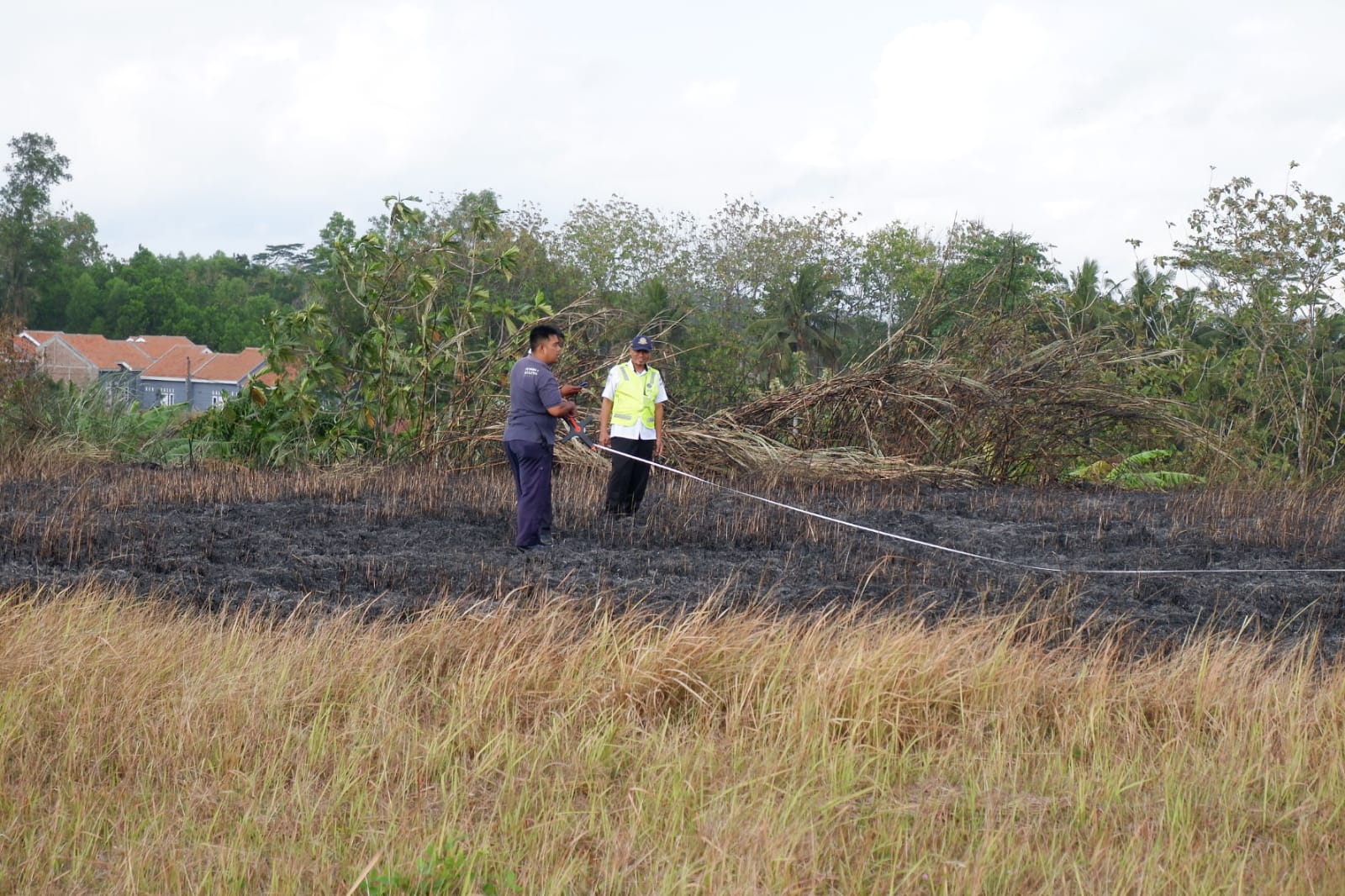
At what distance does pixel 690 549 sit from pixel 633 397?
1597 millimetres

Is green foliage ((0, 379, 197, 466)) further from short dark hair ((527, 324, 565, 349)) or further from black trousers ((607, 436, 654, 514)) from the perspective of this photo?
short dark hair ((527, 324, 565, 349))

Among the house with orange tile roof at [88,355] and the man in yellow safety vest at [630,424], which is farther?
the house with orange tile roof at [88,355]

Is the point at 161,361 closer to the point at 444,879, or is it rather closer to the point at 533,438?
the point at 533,438

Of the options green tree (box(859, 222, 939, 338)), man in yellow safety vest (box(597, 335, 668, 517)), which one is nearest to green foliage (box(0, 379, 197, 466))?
man in yellow safety vest (box(597, 335, 668, 517))

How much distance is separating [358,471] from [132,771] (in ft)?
27.5

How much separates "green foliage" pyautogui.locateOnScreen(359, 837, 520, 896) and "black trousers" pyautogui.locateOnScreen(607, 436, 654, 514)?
6091mm

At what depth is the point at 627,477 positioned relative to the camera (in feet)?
30.9

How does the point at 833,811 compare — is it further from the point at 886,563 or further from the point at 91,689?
the point at 886,563

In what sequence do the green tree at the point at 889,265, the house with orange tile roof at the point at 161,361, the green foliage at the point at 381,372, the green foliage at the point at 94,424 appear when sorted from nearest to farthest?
1. the green foliage at the point at 381,372
2. the green foliage at the point at 94,424
3. the green tree at the point at 889,265
4. the house with orange tile roof at the point at 161,361

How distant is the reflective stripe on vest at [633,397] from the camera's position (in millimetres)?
9375

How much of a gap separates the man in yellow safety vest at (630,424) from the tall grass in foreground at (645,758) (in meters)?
3.77

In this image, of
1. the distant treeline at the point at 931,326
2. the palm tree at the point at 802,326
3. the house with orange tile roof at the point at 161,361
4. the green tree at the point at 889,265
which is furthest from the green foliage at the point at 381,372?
the house with orange tile roof at the point at 161,361

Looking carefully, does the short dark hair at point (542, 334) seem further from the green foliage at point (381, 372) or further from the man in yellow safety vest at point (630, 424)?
the green foliage at point (381, 372)

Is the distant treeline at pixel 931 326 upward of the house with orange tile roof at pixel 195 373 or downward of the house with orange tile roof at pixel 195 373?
upward
